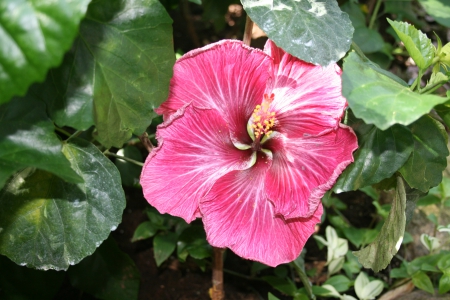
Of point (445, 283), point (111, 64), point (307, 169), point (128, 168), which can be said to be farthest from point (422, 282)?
point (111, 64)

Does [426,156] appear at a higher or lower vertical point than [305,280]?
higher

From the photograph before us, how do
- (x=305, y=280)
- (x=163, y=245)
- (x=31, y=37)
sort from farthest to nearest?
(x=163, y=245) < (x=305, y=280) < (x=31, y=37)

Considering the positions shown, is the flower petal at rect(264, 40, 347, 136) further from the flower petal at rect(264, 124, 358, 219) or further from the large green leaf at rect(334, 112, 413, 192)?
the large green leaf at rect(334, 112, 413, 192)

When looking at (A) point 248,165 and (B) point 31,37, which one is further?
(A) point 248,165

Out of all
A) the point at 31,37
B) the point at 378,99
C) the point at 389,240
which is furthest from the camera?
the point at 389,240

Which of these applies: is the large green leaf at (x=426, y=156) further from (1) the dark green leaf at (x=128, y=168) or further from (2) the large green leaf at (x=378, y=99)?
(1) the dark green leaf at (x=128, y=168)

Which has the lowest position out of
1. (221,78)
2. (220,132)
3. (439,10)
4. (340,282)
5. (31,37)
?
(340,282)

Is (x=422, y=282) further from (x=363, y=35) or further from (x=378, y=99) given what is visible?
(x=363, y=35)

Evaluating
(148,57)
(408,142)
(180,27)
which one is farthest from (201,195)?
(180,27)
